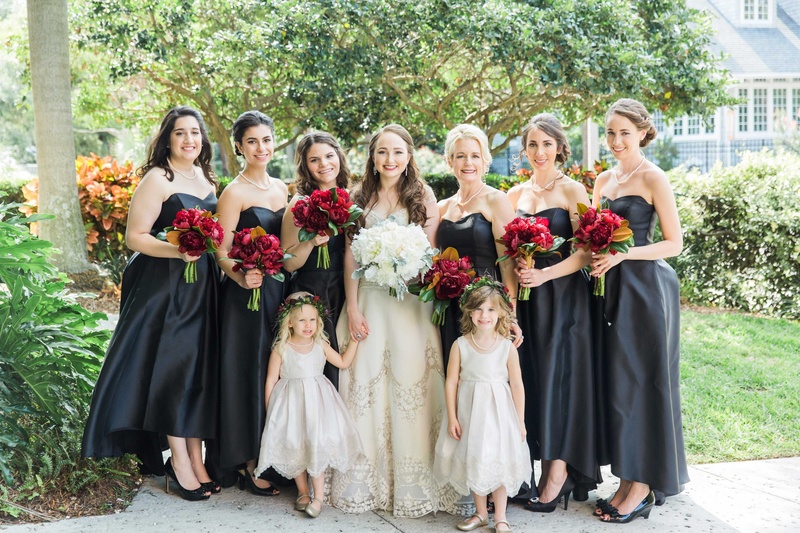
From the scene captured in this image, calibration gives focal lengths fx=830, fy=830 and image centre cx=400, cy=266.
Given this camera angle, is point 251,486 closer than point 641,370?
No

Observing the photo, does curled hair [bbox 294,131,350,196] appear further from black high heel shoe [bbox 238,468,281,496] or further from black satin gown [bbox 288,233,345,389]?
black high heel shoe [bbox 238,468,281,496]

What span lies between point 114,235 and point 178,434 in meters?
6.66

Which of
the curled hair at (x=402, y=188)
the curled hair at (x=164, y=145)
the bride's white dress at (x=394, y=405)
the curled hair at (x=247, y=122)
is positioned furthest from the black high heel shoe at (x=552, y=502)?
the curled hair at (x=164, y=145)

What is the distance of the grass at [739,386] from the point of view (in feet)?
21.2

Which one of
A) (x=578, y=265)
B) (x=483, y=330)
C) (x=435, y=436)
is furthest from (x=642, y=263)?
(x=435, y=436)

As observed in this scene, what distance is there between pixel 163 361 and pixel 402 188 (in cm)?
178

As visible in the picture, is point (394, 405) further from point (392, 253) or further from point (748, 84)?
point (748, 84)

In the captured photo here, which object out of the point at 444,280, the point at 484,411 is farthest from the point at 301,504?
the point at 444,280

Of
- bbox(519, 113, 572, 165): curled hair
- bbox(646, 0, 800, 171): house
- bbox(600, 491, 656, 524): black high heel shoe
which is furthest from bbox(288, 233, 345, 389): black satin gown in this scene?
bbox(646, 0, 800, 171): house

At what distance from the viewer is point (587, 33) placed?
1053 cm

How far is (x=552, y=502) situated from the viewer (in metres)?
4.88

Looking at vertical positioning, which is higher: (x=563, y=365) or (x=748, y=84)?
(x=748, y=84)

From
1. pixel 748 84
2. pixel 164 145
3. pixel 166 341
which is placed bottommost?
pixel 166 341

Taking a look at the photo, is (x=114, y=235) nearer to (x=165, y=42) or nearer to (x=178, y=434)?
(x=165, y=42)
